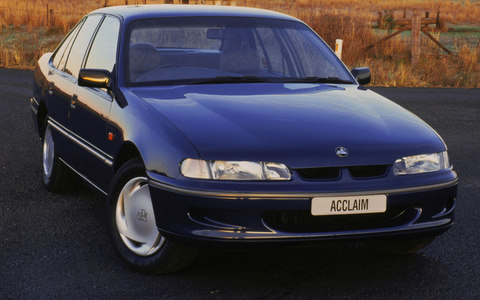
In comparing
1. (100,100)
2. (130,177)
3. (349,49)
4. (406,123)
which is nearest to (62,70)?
(100,100)

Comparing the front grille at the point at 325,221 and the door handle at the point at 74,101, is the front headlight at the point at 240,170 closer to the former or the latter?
the front grille at the point at 325,221

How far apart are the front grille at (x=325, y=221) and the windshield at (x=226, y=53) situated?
1578 millimetres

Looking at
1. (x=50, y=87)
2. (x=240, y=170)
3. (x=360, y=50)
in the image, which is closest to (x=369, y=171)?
(x=240, y=170)

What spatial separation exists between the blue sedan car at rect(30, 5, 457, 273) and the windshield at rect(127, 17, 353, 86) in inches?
0.4

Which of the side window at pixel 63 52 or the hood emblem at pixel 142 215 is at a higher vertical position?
the side window at pixel 63 52

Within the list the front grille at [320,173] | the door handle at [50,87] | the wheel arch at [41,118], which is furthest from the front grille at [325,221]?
the wheel arch at [41,118]

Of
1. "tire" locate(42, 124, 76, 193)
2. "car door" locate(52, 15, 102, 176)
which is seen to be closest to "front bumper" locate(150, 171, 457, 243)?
"car door" locate(52, 15, 102, 176)

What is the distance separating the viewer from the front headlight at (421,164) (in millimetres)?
4594

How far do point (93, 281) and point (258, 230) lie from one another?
3.44 ft

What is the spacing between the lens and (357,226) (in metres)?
4.51

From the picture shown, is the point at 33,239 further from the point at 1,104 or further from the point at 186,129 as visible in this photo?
the point at 1,104

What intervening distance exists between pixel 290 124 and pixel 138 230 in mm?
1082

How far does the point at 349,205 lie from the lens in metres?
4.40

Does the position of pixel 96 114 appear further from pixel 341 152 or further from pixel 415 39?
pixel 415 39
